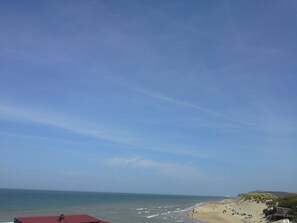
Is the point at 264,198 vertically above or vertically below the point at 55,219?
above

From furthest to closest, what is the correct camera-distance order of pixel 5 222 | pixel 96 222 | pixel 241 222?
pixel 241 222 < pixel 5 222 < pixel 96 222

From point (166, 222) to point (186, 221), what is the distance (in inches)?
212

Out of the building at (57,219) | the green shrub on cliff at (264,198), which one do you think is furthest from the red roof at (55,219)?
the green shrub on cliff at (264,198)

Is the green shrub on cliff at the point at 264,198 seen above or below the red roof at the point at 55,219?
above

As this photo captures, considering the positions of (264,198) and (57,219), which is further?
(264,198)

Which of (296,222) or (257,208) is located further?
(257,208)

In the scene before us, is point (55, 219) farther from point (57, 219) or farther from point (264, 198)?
point (264, 198)

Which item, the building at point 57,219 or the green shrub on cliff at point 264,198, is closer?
the building at point 57,219

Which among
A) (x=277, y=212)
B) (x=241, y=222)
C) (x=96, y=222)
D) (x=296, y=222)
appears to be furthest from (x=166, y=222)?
(x=96, y=222)

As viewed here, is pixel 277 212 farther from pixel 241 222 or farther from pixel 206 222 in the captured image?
pixel 206 222

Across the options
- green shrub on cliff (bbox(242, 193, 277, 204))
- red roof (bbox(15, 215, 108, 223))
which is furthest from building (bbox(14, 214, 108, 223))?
green shrub on cliff (bbox(242, 193, 277, 204))

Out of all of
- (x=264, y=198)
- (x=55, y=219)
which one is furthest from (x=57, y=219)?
(x=264, y=198)

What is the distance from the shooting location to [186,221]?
75812mm

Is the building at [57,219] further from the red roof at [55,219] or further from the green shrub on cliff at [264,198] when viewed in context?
the green shrub on cliff at [264,198]
